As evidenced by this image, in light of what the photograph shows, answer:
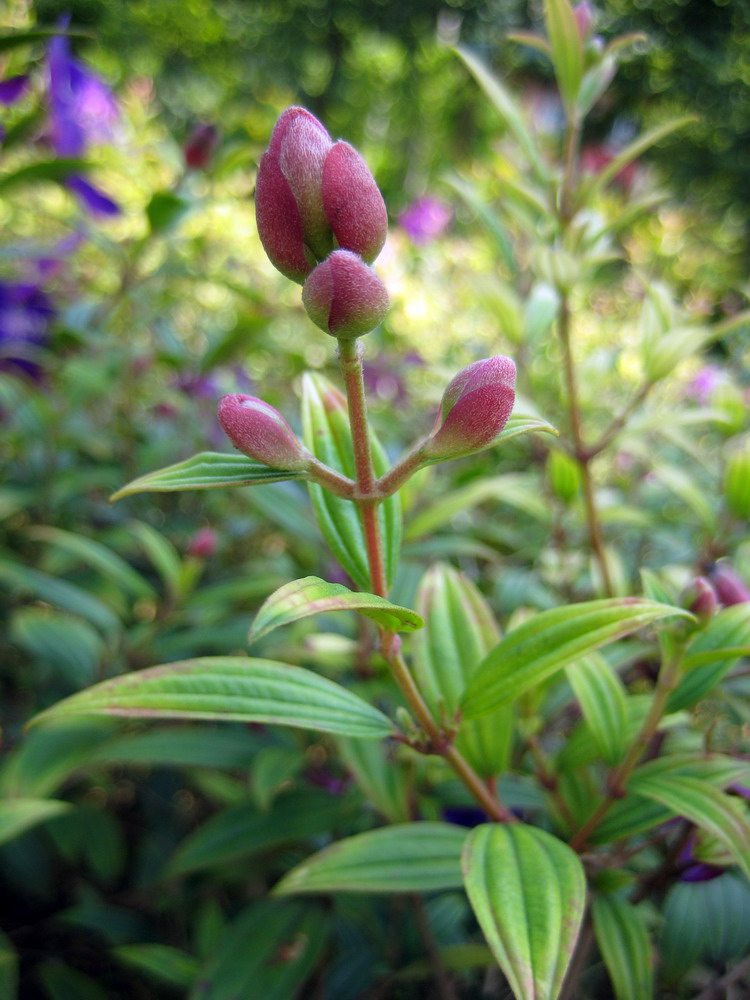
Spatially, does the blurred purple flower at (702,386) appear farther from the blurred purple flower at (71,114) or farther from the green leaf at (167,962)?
the green leaf at (167,962)

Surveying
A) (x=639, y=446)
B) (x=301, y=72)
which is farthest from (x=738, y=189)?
(x=639, y=446)

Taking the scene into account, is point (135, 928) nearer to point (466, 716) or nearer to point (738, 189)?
point (466, 716)

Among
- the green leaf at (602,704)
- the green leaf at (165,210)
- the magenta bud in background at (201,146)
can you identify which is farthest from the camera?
the magenta bud in background at (201,146)

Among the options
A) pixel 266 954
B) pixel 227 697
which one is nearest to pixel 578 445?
pixel 227 697

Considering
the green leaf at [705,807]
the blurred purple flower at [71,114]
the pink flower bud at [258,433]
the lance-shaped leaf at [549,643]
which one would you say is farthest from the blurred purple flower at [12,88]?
the green leaf at [705,807]

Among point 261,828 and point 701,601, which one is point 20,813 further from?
point 701,601
